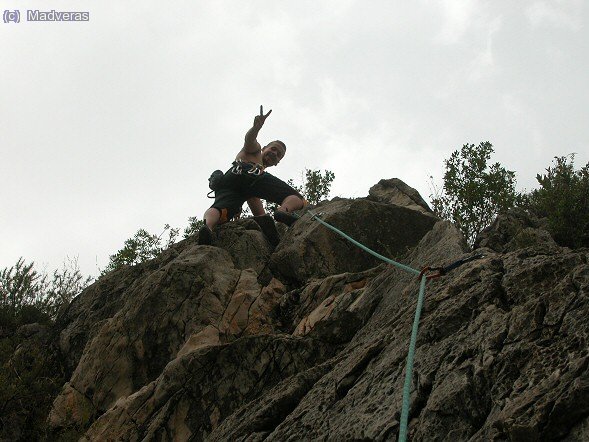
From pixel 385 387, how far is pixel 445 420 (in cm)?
74

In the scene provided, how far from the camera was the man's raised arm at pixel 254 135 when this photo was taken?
34.1 feet

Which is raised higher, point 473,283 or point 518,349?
point 473,283

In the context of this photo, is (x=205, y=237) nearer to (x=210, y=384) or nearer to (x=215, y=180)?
(x=215, y=180)

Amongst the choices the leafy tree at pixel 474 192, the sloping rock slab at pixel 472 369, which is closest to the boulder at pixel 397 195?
the leafy tree at pixel 474 192

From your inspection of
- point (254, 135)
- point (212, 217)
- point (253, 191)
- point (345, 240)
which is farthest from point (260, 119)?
point (345, 240)

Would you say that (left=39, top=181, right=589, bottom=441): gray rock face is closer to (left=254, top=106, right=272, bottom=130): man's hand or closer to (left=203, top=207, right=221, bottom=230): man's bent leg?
(left=203, top=207, right=221, bottom=230): man's bent leg

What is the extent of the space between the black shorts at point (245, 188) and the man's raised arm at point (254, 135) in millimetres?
410

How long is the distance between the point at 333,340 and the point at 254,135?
5.31m

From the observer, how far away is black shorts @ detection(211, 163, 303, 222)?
34.9 ft

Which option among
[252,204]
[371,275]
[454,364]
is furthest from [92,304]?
[454,364]

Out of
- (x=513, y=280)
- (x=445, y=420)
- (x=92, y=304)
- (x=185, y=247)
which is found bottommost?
(x=445, y=420)

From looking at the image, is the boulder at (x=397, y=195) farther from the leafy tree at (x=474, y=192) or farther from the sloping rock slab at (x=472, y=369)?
the sloping rock slab at (x=472, y=369)

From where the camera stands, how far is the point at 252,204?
10984 mm

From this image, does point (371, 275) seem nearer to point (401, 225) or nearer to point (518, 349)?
point (401, 225)
